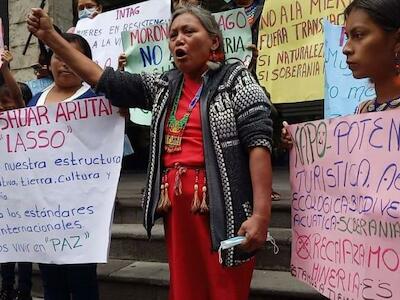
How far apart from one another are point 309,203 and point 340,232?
0.22 m

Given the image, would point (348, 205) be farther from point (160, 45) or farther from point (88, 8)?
point (88, 8)

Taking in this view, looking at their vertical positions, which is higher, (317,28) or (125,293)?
(317,28)

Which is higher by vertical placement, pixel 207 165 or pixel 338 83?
pixel 338 83

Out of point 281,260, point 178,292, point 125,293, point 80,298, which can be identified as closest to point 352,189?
point 178,292

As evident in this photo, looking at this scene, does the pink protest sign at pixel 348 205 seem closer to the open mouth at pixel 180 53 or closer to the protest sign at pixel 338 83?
the open mouth at pixel 180 53

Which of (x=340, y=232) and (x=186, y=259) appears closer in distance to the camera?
(x=340, y=232)

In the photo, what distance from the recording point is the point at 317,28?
3.26 metres

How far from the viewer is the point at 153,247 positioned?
3.74 m

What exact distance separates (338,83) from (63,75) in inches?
52.8

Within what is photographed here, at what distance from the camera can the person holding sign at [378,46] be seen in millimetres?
1828

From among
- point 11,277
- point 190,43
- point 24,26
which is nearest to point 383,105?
point 190,43

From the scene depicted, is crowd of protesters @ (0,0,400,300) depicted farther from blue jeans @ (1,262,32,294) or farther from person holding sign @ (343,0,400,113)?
blue jeans @ (1,262,32,294)

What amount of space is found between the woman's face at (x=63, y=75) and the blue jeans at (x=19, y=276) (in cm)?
125

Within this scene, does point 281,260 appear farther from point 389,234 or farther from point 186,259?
point 389,234
